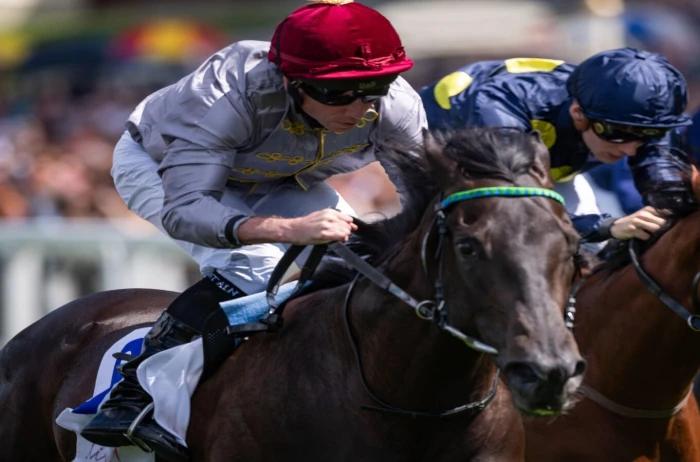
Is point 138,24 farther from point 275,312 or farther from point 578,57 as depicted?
point 275,312

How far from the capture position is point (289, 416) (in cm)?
452

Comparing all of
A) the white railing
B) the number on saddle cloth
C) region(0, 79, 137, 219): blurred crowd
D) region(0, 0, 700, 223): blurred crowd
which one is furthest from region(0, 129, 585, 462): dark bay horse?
region(0, 79, 137, 219): blurred crowd

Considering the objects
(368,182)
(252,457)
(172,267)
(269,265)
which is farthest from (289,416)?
(368,182)

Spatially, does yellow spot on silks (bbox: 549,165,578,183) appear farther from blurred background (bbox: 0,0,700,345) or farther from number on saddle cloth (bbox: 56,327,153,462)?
blurred background (bbox: 0,0,700,345)

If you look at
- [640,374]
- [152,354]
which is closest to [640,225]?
[640,374]

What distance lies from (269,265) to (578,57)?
15.1 m

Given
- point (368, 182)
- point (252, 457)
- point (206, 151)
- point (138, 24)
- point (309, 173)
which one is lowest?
point (138, 24)

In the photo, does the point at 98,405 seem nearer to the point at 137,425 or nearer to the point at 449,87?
the point at 137,425

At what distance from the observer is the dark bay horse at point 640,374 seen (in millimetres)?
5129

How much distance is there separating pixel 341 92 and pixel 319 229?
497 millimetres

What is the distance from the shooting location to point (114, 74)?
960 inches

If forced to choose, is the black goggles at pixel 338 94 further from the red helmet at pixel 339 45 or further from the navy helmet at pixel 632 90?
the navy helmet at pixel 632 90

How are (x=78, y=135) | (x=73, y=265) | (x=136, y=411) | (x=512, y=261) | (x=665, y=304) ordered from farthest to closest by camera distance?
(x=78, y=135), (x=73, y=265), (x=665, y=304), (x=136, y=411), (x=512, y=261)

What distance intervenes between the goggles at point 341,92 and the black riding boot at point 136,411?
0.86 meters
